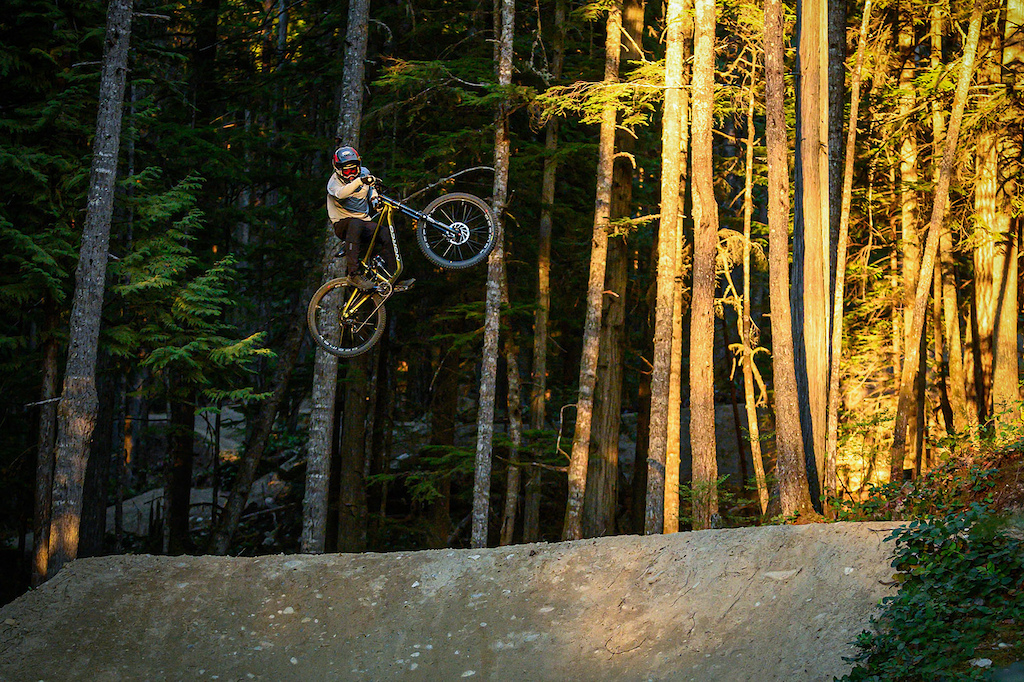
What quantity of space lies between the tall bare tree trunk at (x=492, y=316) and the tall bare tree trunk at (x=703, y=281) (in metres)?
3.16

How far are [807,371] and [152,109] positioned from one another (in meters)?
10.9

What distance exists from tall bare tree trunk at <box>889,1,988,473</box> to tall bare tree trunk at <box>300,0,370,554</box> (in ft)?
30.5

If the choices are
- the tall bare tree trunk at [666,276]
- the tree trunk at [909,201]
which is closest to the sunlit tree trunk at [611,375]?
the tall bare tree trunk at [666,276]

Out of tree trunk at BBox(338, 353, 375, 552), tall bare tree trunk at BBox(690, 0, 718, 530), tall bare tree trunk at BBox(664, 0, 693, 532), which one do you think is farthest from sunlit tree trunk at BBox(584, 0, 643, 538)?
tree trunk at BBox(338, 353, 375, 552)

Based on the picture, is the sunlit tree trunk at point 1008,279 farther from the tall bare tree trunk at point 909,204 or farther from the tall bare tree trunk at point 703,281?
the tall bare tree trunk at point 703,281

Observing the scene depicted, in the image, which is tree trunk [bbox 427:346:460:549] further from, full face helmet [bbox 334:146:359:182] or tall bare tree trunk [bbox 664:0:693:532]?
full face helmet [bbox 334:146:359:182]

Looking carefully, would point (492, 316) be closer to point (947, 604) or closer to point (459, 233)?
point (459, 233)

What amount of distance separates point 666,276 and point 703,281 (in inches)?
38.2

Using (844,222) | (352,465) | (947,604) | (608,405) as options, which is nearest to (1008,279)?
(844,222)

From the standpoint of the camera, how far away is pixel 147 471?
28.4 m

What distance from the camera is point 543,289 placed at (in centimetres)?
1614

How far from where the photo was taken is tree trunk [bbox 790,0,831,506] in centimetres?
1215

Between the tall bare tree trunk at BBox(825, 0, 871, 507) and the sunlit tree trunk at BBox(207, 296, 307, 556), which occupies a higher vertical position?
the tall bare tree trunk at BBox(825, 0, 871, 507)

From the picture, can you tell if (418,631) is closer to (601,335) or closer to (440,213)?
(440,213)
